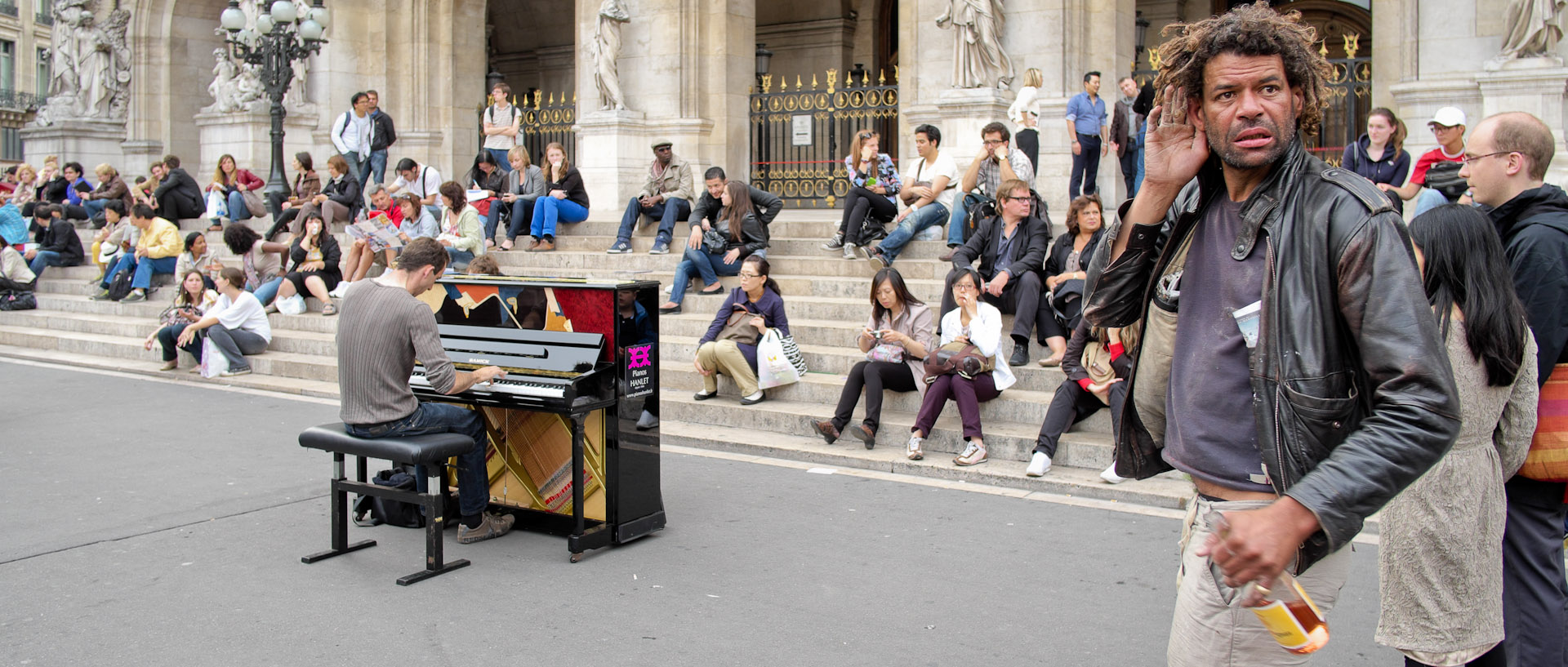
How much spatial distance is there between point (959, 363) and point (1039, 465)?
3.03 feet

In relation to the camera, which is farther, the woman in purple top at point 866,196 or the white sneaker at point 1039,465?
the woman in purple top at point 866,196

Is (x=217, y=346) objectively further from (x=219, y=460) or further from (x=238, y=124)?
(x=238, y=124)

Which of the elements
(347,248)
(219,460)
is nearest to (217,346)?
(347,248)

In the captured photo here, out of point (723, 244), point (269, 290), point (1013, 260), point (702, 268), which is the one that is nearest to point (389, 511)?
point (1013, 260)

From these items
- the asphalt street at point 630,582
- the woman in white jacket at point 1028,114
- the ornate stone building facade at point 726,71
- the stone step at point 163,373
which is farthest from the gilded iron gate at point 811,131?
the asphalt street at point 630,582

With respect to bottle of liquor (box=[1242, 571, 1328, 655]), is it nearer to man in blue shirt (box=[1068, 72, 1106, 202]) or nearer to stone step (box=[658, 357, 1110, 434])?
stone step (box=[658, 357, 1110, 434])

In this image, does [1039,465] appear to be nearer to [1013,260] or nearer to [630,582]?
[1013,260]

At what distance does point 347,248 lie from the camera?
51.2ft

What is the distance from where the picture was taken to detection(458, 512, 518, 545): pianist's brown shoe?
20.6 feet

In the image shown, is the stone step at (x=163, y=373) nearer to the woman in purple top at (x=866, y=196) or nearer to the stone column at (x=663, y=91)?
the woman in purple top at (x=866, y=196)

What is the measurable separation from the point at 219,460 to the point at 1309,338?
7.80m

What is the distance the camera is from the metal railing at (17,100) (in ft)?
150

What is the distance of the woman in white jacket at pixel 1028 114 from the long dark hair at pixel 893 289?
4.25m

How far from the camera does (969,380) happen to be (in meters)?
8.12
